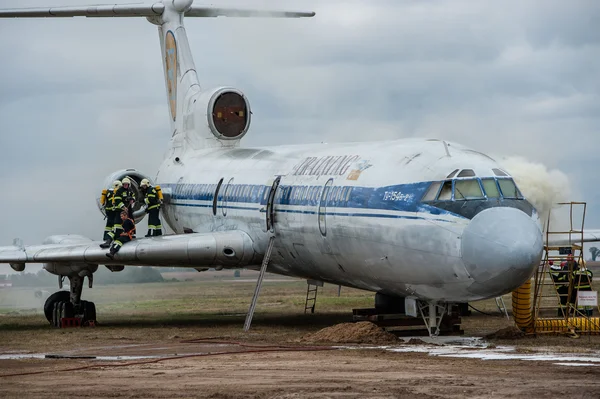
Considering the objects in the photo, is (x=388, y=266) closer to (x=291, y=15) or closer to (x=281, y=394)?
(x=281, y=394)

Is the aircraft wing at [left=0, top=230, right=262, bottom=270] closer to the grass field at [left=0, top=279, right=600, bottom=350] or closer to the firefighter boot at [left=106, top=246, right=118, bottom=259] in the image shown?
the firefighter boot at [left=106, top=246, right=118, bottom=259]

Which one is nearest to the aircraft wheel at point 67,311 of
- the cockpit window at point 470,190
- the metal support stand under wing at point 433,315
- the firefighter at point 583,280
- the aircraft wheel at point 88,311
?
the aircraft wheel at point 88,311

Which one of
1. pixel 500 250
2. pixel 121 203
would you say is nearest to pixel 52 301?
pixel 121 203

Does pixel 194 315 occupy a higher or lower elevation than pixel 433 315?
lower

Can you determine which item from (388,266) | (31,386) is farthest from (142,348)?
(31,386)

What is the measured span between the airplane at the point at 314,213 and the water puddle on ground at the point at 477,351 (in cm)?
76

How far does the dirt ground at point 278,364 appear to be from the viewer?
13.4 meters

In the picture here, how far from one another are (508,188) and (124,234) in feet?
33.7

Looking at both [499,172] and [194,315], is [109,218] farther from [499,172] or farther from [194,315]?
[499,172]

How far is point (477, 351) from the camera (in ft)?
59.2

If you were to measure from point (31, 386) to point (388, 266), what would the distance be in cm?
785

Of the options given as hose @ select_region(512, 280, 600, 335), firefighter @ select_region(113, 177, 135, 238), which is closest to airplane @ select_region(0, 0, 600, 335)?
firefighter @ select_region(113, 177, 135, 238)

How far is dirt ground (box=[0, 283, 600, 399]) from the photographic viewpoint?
1336 cm

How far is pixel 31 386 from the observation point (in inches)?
561
